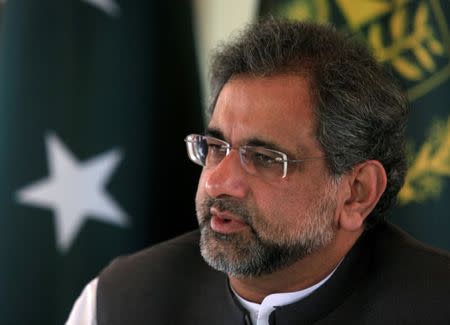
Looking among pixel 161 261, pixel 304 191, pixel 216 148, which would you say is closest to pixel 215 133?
pixel 216 148

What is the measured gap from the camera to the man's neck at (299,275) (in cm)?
164

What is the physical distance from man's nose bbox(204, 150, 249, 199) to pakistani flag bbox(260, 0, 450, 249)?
861 millimetres

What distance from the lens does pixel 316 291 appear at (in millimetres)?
1655

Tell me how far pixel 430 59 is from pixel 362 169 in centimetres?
70

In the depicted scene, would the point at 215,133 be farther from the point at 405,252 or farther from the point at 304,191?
the point at 405,252

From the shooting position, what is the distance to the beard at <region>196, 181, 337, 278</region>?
154 cm

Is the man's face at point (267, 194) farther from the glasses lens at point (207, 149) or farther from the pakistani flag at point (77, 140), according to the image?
the pakistani flag at point (77, 140)

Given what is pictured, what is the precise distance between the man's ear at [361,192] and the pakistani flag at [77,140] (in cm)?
110

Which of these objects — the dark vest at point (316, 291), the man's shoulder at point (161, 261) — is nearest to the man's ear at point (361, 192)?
the dark vest at point (316, 291)

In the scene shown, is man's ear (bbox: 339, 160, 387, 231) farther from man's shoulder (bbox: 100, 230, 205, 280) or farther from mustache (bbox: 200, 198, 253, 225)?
man's shoulder (bbox: 100, 230, 205, 280)

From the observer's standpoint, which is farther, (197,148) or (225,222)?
(197,148)

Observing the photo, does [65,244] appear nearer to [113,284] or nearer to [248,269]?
[113,284]

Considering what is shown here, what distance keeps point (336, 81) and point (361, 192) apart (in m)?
0.31

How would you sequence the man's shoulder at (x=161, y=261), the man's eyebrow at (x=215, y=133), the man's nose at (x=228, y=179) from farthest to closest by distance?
1. the man's shoulder at (x=161, y=261)
2. the man's eyebrow at (x=215, y=133)
3. the man's nose at (x=228, y=179)
